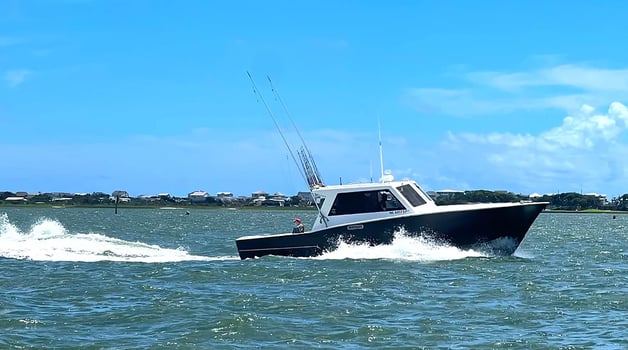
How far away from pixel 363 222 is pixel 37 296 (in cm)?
1004

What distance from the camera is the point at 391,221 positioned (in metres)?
25.4

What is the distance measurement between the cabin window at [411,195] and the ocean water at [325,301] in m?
1.36

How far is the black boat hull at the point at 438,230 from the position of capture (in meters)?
25.4

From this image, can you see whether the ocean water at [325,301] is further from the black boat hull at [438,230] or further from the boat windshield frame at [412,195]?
the boat windshield frame at [412,195]

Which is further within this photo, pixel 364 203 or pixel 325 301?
pixel 364 203

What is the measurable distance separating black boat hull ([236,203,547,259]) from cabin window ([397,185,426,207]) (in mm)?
1064

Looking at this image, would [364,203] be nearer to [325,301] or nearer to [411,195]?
[411,195]

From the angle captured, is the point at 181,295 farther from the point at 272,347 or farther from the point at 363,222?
the point at 363,222

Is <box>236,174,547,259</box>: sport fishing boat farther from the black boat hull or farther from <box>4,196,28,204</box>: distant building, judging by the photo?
<box>4,196,28,204</box>: distant building

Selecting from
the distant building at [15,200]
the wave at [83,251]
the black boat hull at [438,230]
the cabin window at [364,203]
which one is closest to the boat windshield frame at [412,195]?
the cabin window at [364,203]

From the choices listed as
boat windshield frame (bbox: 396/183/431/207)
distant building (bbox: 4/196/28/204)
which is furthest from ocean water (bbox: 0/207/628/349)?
distant building (bbox: 4/196/28/204)

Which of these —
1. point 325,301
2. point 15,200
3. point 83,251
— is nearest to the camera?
point 325,301

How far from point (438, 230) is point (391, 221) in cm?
138

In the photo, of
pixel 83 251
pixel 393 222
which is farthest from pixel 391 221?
pixel 83 251
